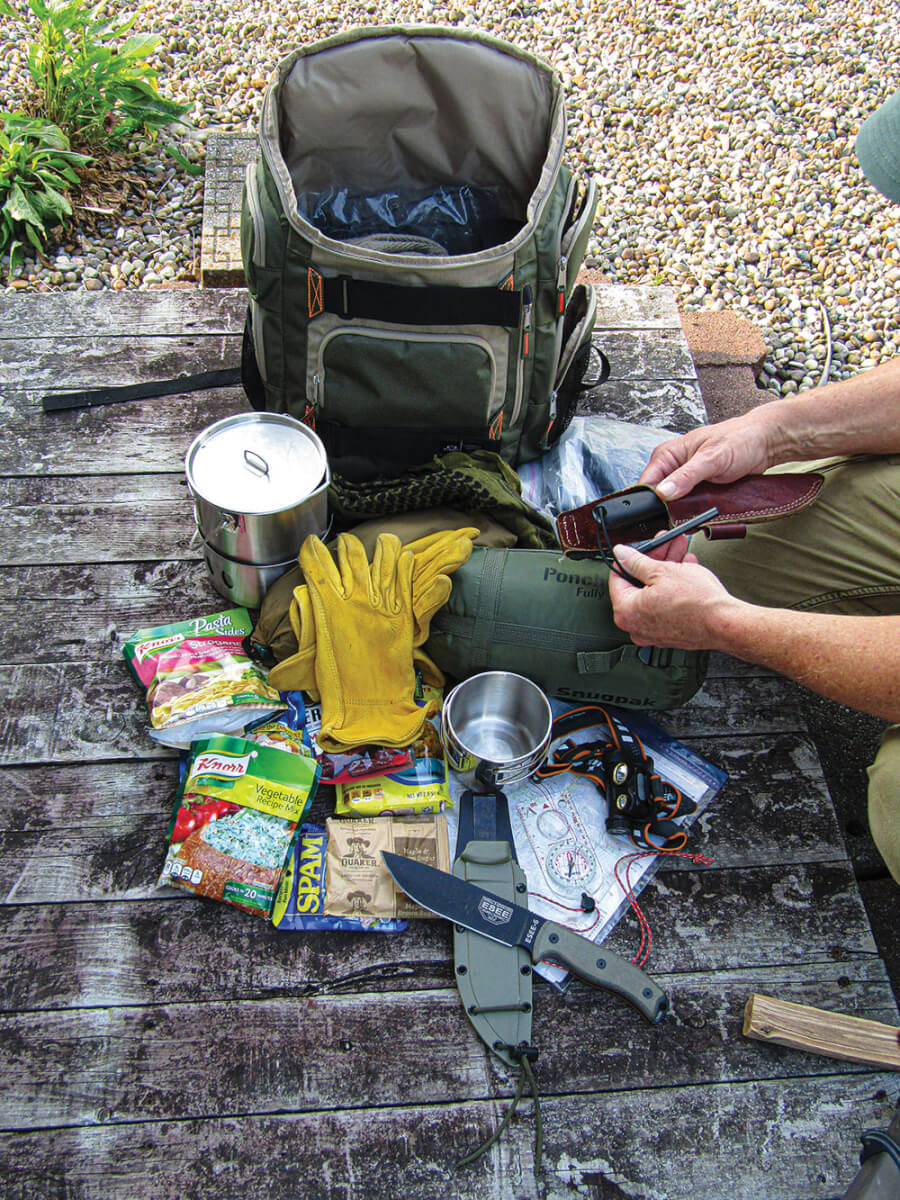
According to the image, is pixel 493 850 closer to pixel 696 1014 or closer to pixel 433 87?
pixel 696 1014

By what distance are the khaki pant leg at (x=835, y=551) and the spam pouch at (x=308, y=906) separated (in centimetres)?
119

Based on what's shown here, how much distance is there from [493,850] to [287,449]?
1032mm

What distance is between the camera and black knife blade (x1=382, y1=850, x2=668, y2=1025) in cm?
168

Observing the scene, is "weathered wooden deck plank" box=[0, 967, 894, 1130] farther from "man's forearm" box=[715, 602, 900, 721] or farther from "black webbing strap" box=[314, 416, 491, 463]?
"black webbing strap" box=[314, 416, 491, 463]

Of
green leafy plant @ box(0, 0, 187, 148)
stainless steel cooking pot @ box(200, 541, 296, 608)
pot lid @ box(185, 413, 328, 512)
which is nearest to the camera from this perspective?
pot lid @ box(185, 413, 328, 512)

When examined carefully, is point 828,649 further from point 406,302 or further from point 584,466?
point 406,302

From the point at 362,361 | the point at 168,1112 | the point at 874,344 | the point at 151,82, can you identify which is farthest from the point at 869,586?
the point at 151,82

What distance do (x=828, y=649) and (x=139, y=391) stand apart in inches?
80.5

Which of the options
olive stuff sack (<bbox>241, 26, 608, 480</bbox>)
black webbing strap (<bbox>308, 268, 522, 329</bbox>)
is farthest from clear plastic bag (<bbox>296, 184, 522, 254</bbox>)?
black webbing strap (<bbox>308, 268, 522, 329</bbox>)

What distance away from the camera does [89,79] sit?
3.78m

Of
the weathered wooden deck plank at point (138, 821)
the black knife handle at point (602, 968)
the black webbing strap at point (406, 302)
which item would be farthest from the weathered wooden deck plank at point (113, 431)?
the black knife handle at point (602, 968)

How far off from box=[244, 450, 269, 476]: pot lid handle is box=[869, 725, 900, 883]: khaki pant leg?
1.46 meters

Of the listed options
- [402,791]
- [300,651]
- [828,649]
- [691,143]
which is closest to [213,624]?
[300,651]

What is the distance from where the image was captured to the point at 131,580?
229cm
